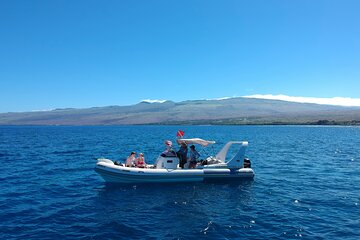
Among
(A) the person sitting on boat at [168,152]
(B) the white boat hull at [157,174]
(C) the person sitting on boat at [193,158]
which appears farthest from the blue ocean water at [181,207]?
(A) the person sitting on boat at [168,152]

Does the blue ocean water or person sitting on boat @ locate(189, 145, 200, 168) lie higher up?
person sitting on boat @ locate(189, 145, 200, 168)

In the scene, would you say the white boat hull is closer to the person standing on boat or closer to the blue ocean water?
the blue ocean water

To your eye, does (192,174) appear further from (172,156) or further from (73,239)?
(73,239)

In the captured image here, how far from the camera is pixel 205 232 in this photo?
43.8 ft

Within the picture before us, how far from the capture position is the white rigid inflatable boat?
21562 mm

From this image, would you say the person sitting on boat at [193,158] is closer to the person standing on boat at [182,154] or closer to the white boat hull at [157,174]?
the person standing on boat at [182,154]

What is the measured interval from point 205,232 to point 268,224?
10.3 feet

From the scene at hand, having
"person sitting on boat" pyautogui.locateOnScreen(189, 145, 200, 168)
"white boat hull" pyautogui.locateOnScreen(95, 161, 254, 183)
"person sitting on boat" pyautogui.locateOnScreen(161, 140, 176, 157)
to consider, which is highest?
"person sitting on boat" pyautogui.locateOnScreen(161, 140, 176, 157)

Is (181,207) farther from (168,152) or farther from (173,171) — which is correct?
(168,152)

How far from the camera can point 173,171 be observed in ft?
72.5

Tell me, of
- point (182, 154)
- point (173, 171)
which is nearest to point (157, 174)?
point (173, 171)

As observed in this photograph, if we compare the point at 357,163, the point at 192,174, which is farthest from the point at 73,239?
the point at 357,163

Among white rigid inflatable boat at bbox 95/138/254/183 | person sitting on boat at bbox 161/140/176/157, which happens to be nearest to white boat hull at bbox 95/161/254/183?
white rigid inflatable boat at bbox 95/138/254/183

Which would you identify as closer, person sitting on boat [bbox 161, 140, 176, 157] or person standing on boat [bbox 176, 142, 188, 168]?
person sitting on boat [bbox 161, 140, 176, 157]
